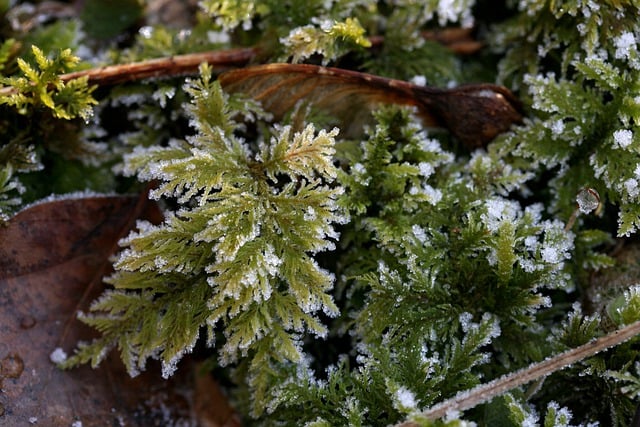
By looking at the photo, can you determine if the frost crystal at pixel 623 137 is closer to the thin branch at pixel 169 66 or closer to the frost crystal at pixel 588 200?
the frost crystal at pixel 588 200

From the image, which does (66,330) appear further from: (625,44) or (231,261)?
(625,44)

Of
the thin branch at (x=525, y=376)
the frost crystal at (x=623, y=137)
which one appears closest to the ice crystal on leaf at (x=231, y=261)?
the thin branch at (x=525, y=376)

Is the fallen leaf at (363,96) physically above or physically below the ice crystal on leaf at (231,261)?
above

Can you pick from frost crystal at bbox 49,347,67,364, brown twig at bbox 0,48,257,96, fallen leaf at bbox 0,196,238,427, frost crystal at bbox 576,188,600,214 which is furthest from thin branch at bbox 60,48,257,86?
frost crystal at bbox 576,188,600,214

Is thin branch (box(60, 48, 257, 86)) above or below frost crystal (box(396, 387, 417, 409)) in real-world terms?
above

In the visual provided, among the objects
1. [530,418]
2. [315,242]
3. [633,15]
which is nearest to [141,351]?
[315,242]

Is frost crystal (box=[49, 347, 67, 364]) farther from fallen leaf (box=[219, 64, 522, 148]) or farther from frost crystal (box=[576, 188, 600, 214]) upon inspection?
frost crystal (box=[576, 188, 600, 214])

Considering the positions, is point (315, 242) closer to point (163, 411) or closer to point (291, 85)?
point (291, 85)
